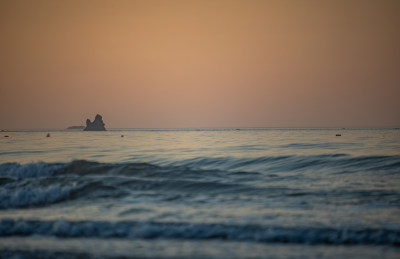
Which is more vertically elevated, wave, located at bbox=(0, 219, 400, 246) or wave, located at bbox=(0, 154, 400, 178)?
wave, located at bbox=(0, 154, 400, 178)

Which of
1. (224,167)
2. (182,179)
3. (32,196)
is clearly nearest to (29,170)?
(32,196)

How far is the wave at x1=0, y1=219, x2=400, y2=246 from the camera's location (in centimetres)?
940

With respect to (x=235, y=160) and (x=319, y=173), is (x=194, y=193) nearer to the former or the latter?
(x=319, y=173)

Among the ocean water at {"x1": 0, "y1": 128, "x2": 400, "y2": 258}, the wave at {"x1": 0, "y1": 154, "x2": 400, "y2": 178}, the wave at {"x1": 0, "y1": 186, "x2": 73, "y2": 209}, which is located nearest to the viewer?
the ocean water at {"x1": 0, "y1": 128, "x2": 400, "y2": 258}

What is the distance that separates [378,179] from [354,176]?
140cm

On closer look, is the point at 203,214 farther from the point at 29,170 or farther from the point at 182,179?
the point at 29,170

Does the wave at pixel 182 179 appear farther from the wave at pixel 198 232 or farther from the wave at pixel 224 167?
the wave at pixel 198 232

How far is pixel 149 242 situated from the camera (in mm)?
9586

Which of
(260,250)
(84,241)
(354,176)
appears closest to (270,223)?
(260,250)

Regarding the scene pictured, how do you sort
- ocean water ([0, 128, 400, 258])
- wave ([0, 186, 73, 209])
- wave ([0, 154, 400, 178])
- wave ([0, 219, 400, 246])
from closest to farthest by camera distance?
1. ocean water ([0, 128, 400, 258])
2. wave ([0, 219, 400, 246])
3. wave ([0, 186, 73, 209])
4. wave ([0, 154, 400, 178])

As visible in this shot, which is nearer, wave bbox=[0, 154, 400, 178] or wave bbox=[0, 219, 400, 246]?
wave bbox=[0, 219, 400, 246]

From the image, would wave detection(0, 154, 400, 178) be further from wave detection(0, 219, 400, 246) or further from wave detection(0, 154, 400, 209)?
wave detection(0, 219, 400, 246)

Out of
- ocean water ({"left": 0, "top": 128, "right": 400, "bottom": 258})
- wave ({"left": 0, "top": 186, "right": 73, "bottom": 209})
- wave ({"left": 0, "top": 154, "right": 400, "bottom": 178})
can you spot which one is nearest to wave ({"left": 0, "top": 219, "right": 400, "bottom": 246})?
ocean water ({"left": 0, "top": 128, "right": 400, "bottom": 258})

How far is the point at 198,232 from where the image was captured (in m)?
10.1
